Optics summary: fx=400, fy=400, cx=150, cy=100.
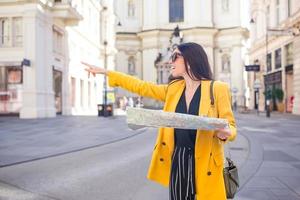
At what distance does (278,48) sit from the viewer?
37.4 metres

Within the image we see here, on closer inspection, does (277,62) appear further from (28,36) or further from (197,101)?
(197,101)

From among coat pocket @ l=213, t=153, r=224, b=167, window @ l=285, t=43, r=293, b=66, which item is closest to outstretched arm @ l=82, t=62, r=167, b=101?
coat pocket @ l=213, t=153, r=224, b=167

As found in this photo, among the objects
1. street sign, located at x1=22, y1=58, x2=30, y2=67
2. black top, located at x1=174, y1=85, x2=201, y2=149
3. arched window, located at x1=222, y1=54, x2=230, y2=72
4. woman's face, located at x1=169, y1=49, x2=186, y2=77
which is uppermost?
arched window, located at x1=222, y1=54, x2=230, y2=72

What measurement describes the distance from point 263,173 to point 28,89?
2139 centimetres

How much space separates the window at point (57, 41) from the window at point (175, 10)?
35.1 meters

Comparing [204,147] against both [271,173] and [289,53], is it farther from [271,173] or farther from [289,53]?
[289,53]

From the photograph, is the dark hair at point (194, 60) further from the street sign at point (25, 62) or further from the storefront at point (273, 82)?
the storefront at point (273, 82)

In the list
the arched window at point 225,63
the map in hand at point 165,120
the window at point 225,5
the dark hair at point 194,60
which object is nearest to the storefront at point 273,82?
the arched window at point 225,63

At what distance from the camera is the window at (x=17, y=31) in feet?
88.0

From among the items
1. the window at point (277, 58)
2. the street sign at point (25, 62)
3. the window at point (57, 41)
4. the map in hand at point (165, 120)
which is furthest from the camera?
the window at point (277, 58)

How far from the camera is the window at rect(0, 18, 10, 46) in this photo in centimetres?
2689

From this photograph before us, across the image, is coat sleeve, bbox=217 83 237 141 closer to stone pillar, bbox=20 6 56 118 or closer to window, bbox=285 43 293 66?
stone pillar, bbox=20 6 56 118

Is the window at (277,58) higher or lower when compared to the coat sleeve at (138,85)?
higher

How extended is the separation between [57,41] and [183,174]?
3006 cm
